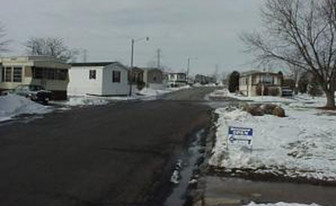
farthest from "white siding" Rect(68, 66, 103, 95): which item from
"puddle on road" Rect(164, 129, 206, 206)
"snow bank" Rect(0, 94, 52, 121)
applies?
"puddle on road" Rect(164, 129, 206, 206)

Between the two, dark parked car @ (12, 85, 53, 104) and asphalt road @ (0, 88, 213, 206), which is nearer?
asphalt road @ (0, 88, 213, 206)

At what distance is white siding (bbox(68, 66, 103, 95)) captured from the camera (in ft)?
208

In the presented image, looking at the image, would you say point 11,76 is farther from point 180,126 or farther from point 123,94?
point 180,126

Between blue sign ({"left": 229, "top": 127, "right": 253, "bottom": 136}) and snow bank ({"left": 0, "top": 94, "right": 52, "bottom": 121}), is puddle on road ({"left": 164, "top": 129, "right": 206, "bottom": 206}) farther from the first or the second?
snow bank ({"left": 0, "top": 94, "right": 52, "bottom": 121})

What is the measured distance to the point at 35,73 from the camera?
50.4 m

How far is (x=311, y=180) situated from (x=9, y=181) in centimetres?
616

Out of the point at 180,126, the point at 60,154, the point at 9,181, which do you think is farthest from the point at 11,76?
the point at 9,181

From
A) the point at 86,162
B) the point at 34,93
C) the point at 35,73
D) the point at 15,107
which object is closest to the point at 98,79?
the point at 35,73

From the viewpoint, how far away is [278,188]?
37.1ft

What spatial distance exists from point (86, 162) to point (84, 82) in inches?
2047

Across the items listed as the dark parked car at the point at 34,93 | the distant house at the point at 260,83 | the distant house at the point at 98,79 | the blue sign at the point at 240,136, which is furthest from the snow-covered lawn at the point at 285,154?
the distant house at the point at 260,83

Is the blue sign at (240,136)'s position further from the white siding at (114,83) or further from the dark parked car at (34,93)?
the white siding at (114,83)

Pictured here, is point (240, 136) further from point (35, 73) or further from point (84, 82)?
point (84, 82)

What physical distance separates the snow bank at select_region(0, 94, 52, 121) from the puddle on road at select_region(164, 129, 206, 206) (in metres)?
15.1
